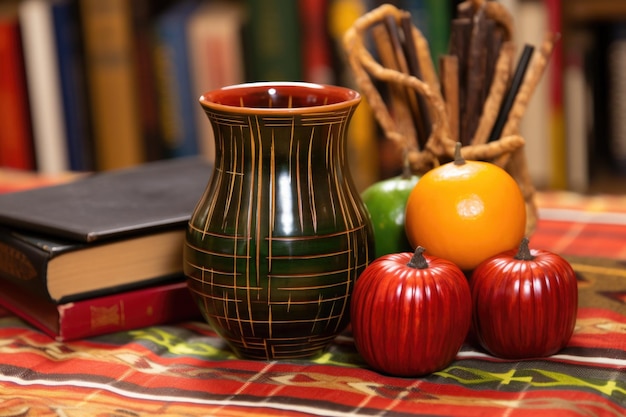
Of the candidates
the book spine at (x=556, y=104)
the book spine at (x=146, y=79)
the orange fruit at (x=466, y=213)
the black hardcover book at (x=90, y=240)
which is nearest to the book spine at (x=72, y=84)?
the book spine at (x=146, y=79)

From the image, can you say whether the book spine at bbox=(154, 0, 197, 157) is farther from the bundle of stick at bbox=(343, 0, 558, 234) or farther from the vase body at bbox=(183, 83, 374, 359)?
the vase body at bbox=(183, 83, 374, 359)

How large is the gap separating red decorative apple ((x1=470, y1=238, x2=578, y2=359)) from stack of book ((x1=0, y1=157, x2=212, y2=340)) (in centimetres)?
23

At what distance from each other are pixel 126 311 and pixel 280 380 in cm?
15

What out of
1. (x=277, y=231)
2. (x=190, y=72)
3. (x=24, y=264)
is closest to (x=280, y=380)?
(x=277, y=231)

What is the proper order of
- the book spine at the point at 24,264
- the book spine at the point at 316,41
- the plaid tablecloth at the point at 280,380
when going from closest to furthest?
1. the plaid tablecloth at the point at 280,380
2. the book spine at the point at 24,264
3. the book spine at the point at 316,41

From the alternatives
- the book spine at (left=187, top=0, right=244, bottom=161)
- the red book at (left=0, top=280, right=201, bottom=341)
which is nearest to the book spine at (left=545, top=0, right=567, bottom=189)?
the book spine at (left=187, top=0, right=244, bottom=161)

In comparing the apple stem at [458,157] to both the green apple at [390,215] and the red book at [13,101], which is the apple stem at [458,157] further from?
the red book at [13,101]

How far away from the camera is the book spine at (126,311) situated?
2.17 feet

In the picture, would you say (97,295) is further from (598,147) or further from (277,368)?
(598,147)

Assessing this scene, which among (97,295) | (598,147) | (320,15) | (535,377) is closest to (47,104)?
(320,15)

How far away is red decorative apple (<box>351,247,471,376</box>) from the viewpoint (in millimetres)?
554

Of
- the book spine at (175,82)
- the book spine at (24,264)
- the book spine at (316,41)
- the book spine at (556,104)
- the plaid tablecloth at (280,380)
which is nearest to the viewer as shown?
the plaid tablecloth at (280,380)

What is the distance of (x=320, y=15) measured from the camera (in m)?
1.51

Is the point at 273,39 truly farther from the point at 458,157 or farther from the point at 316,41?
the point at 458,157
